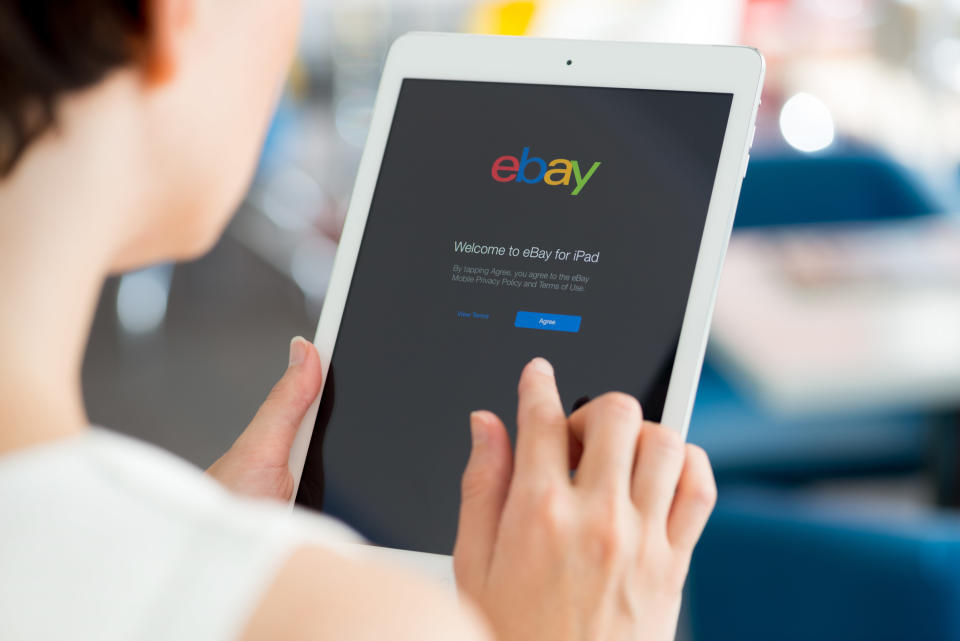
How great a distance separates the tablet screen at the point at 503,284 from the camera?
33.5 inches

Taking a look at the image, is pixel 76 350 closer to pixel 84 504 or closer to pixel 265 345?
pixel 84 504

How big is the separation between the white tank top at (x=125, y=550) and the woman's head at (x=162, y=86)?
0.17 meters

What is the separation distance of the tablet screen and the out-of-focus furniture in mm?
458

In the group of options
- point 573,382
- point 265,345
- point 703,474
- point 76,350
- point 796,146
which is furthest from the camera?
point 265,345

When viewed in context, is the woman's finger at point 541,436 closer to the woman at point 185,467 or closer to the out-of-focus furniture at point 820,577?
the woman at point 185,467

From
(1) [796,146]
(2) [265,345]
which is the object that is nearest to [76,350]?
(1) [796,146]

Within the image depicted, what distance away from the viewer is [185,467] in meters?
0.49

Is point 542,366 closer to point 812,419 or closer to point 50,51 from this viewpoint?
point 50,51

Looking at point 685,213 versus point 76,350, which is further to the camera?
point 685,213

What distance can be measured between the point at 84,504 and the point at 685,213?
0.56 meters

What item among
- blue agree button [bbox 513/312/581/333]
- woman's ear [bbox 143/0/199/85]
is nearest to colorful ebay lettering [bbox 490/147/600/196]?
blue agree button [bbox 513/312/581/333]

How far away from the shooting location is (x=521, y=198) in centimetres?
90

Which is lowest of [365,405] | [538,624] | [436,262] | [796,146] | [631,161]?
[538,624]

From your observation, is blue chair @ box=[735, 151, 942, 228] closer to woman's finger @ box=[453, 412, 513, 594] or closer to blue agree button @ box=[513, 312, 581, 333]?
blue agree button @ box=[513, 312, 581, 333]
